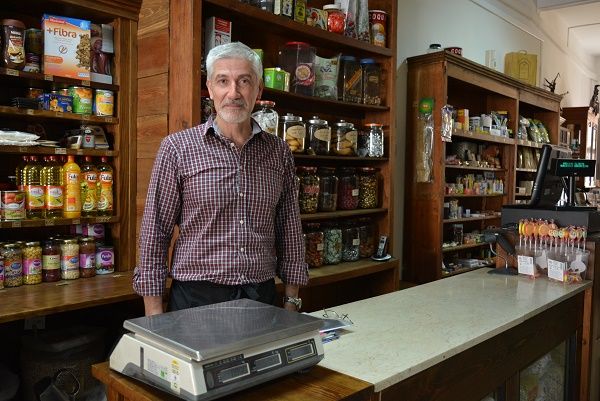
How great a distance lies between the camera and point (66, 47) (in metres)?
2.39

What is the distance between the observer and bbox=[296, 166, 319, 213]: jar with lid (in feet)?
9.84

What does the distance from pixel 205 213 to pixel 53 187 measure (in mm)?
973

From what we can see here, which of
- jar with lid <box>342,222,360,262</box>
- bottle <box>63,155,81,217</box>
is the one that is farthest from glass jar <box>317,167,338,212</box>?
bottle <box>63,155,81,217</box>

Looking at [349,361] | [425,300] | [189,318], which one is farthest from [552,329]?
[189,318]

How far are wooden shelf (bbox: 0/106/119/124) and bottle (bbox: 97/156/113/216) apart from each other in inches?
8.9

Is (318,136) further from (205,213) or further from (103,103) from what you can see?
(205,213)

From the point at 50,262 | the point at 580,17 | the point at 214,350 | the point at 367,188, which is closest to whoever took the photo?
the point at 214,350

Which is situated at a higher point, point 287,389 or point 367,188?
point 367,188

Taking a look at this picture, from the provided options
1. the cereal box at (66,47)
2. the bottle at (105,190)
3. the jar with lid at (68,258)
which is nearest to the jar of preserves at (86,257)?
the jar with lid at (68,258)

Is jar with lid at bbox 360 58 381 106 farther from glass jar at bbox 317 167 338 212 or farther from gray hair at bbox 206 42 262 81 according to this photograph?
gray hair at bbox 206 42 262 81

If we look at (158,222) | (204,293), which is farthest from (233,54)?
(204,293)

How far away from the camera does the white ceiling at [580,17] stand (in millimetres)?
6434

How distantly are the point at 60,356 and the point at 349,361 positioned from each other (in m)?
1.48

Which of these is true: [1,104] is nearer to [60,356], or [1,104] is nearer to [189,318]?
[60,356]
